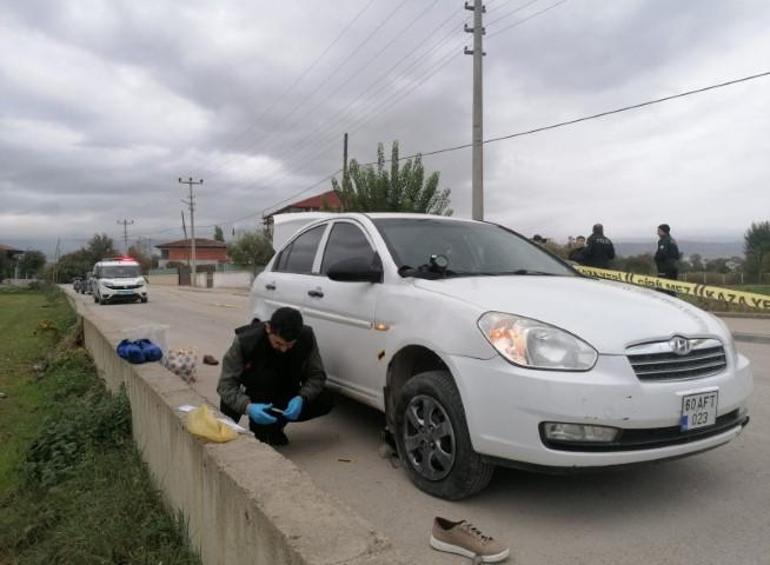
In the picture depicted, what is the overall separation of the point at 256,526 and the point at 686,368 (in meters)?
2.24

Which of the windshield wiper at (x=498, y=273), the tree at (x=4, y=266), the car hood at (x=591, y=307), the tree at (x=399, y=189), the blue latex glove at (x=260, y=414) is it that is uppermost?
the tree at (x=399, y=189)

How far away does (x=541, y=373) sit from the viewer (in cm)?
319

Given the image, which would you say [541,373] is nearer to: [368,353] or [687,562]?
[687,562]

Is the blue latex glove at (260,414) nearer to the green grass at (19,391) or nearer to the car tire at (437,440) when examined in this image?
the car tire at (437,440)

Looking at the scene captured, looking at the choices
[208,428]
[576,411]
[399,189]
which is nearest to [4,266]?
[399,189]

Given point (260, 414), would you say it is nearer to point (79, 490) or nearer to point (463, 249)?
point (79, 490)

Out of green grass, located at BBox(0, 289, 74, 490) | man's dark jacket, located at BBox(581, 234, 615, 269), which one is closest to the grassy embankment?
green grass, located at BBox(0, 289, 74, 490)

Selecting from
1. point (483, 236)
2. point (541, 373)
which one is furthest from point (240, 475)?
point (483, 236)

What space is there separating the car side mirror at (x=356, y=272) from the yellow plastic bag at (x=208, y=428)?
1345 mm

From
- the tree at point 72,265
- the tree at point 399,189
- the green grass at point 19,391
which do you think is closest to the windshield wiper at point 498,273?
the green grass at point 19,391

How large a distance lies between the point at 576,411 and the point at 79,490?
3170 millimetres

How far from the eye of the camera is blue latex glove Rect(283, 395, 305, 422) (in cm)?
447

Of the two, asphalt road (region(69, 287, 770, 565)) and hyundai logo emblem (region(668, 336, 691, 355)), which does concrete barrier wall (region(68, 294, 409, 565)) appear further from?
hyundai logo emblem (region(668, 336, 691, 355))

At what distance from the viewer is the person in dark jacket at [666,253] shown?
1316 centimetres
